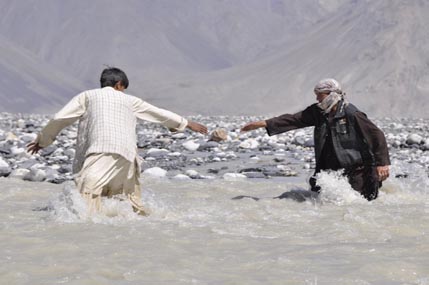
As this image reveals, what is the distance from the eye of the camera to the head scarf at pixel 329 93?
256 inches

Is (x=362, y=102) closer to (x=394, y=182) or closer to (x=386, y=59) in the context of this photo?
(x=386, y=59)

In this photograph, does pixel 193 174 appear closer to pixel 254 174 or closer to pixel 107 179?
pixel 254 174

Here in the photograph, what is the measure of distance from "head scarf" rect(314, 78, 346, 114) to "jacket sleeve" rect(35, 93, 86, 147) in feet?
6.13

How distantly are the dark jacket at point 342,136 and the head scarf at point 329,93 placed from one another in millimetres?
63

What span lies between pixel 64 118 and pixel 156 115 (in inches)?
24.8

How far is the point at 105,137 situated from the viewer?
5.55m

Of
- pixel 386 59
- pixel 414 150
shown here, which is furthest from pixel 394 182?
pixel 386 59

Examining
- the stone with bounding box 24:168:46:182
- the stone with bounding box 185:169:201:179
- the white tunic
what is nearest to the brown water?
the white tunic

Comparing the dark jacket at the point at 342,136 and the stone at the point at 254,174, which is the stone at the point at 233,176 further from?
the dark jacket at the point at 342,136

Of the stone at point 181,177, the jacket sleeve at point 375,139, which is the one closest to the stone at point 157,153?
the stone at point 181,177

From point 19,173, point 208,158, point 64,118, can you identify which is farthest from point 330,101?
point 208,158

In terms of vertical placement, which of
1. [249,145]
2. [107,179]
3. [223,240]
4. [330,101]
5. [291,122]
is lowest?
[223,240]

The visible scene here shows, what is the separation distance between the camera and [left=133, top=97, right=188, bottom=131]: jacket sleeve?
579cm

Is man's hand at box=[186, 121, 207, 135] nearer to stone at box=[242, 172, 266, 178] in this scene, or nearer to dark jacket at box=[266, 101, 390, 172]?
dark jacket at box=[266, 101, 390, 172]
